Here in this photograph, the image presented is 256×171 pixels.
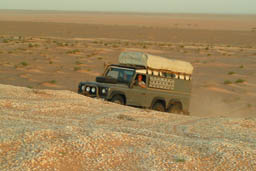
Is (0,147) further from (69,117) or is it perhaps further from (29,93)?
(29,93)

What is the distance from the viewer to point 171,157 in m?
7.64

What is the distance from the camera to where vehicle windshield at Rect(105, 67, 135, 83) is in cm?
1427

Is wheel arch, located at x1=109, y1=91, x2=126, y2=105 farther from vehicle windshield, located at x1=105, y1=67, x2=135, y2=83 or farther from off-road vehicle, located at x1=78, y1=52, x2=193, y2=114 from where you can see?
vehicle windshield, located at x1=105, y1=67, x2=135, y2=83

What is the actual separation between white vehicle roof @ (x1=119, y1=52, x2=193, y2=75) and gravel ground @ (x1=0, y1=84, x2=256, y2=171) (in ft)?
11.6

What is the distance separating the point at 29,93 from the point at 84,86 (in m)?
1.89

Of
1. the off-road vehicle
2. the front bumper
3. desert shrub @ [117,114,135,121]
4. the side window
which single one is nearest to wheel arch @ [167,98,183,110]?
the off-road vehicle

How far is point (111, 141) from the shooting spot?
803 centimetres

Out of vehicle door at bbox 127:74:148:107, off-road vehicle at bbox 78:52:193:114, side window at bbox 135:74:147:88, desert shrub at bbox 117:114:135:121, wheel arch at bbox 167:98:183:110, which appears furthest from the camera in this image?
wheel arch at bbox 167:98:183:110

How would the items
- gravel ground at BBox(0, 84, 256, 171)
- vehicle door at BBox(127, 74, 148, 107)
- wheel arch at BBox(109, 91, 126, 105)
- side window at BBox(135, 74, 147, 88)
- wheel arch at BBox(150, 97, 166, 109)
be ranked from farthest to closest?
wheel arch at BBox(150, 97, 166, 109) < side window at BBox(135, 74, 147, 88) < vehicle door at BBox(127, 74, 148, 107) < wheel arch at BBox(109, 91, 126, 105) < gravel ground at BBox(0, 84, 256, 171)

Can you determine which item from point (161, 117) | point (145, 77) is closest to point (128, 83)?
point (145, 77)

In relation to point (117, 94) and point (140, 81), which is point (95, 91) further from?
point (140, 81)

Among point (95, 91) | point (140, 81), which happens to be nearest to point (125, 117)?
point (95, 91)

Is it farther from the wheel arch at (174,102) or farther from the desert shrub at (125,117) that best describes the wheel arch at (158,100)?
the desert shrub at (125,117)

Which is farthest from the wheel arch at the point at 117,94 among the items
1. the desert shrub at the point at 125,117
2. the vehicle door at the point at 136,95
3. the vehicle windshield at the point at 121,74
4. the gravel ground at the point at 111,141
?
the desert shrub at the point at 125,117
